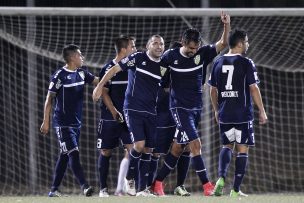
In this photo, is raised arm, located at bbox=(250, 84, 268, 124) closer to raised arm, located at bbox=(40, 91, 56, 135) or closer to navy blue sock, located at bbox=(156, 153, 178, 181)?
navy blue sock, located at bbox=(156, 153, 178, 181)

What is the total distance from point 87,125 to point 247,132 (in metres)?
4.77

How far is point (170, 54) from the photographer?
11.6 metres

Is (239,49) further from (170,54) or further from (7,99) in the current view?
(7,99)

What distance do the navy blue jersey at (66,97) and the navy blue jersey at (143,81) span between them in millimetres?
1030

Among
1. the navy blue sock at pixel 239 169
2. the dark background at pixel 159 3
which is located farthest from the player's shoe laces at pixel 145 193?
the dark background at pixel 159 3

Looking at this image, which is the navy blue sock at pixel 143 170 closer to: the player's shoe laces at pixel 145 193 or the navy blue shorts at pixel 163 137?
the player's shoe laces at pixel 145 193

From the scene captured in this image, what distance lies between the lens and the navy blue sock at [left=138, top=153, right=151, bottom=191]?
11.5 meters

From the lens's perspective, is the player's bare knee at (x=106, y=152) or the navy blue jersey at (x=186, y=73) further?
the player's bare knee at (x=106, y=152)

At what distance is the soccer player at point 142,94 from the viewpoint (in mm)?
11539

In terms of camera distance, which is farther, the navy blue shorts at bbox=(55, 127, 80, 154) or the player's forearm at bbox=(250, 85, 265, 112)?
the navy blue shorts at bbox=(55, 127, 80, 154)

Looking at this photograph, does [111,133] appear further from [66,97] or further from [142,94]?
[142,94]

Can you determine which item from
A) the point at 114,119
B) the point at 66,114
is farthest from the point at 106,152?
the point at 66,114

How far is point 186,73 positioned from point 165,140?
1.20 metres

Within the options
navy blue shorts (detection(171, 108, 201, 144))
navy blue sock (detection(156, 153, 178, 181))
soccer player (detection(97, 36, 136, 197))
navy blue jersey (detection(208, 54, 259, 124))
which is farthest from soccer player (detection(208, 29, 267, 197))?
soccer player (detection(97, 36, 136, 197))
